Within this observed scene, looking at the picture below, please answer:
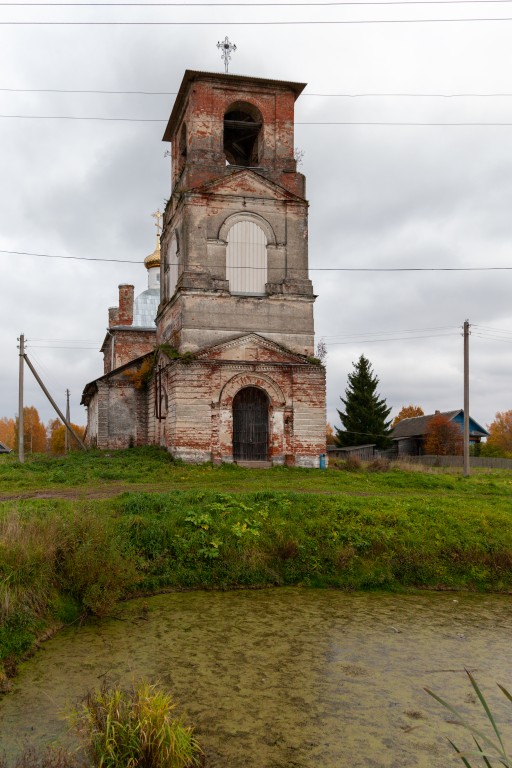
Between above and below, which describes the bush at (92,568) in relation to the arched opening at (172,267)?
below

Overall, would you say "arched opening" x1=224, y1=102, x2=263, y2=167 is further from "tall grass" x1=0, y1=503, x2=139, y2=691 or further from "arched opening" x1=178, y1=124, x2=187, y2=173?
"tall grass" x1=0, y1=503, x2=139, y2=691

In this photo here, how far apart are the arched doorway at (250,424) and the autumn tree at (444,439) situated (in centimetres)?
1828

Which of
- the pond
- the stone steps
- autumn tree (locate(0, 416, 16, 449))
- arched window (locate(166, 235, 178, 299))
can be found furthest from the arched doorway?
autumn tree (locate(0, 416, 16, 449))

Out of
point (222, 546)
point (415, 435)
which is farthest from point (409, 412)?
point (222, 546)

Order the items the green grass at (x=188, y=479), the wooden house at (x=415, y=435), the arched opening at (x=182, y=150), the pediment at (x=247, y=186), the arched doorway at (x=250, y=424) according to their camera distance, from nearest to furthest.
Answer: the green grass at (x=188, y=479), the arched doorway at (x=250, y=424), the pediment at (x=247, y=186), the arched opening at (x=182, y=150), the wooden house at (x=415, y=435)

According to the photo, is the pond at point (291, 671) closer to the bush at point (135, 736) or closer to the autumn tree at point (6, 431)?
the bush at point (135, 736)

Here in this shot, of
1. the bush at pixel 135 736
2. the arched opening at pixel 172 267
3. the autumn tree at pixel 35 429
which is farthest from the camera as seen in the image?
the autumn tree at pixel 35 429

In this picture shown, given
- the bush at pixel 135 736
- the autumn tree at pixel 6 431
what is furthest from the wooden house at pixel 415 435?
the autumn tree at pixel 6 431

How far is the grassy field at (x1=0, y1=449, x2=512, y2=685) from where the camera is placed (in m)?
8.20

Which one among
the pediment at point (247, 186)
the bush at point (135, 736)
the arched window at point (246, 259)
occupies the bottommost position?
the bush at point (135, 736)

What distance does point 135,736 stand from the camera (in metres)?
4.43

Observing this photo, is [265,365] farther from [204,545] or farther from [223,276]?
[204,545]

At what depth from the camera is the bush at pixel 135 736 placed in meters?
4.40

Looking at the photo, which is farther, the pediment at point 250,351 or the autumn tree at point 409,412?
the autumn tree at point 409,412
